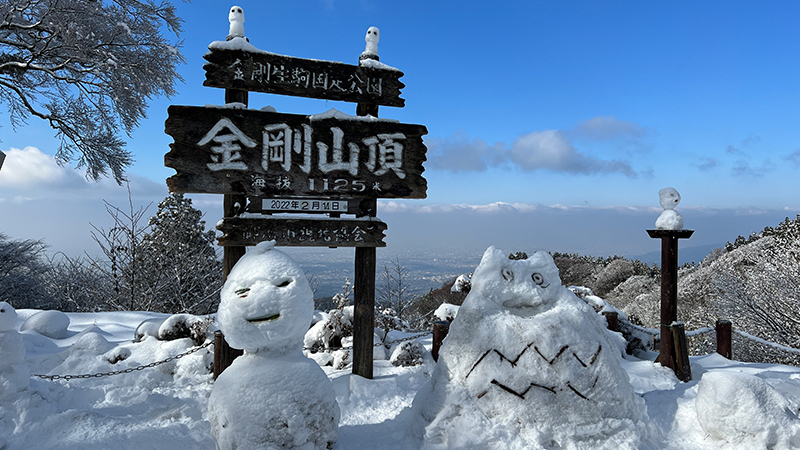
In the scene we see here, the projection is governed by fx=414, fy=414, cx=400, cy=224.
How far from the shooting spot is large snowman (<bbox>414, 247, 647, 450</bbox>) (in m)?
2.67

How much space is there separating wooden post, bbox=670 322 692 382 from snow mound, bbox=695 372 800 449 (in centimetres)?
258

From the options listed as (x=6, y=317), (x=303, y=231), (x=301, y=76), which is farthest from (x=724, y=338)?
(x=6, y=317)

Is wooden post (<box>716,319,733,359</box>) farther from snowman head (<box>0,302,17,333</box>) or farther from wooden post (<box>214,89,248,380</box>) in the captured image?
snowman head (<box>0,302,17,333</box>)

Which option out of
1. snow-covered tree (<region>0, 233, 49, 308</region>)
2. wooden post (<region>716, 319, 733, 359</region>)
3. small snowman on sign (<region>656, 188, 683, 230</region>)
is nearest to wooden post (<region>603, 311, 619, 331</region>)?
wooden post (<region>716, 319, 733, 359</region>)

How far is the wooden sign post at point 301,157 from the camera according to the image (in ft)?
14.0

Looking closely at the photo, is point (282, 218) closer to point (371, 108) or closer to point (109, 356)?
point (371, 108)

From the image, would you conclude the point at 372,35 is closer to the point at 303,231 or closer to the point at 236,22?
the point at 236,22

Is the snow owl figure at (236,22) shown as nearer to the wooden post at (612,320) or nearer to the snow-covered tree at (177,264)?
the wooden post at (612,320)

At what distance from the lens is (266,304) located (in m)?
2.63

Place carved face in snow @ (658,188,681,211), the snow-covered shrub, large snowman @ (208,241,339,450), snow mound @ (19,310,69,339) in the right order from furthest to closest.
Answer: snow mound @ (19,310,69,339)
the snow-covered shrub
carved face in snow @ (658,188,681,211)
large snowman @ (208,241,339,450)

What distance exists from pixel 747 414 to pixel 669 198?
3.08 meters

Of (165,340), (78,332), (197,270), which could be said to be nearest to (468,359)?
(165,340)

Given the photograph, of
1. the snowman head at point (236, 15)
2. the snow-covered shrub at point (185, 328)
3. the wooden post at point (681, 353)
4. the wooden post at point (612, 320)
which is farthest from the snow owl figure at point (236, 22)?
the wooden post at point (612, 320)

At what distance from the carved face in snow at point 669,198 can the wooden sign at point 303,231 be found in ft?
11.6
